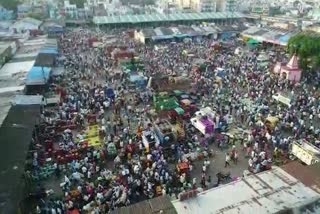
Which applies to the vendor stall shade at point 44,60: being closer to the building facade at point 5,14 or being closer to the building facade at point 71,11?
the building facade at point 5,14

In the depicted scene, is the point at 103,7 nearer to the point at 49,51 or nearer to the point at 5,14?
the point at 5,14

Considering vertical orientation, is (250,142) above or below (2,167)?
below

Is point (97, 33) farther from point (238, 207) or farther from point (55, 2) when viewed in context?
point (238, 207)

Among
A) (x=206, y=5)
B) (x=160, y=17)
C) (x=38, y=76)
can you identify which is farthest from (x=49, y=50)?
(x=206, y=5)

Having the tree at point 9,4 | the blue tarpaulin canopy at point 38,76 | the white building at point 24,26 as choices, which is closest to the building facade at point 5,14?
the tree at point 9,4

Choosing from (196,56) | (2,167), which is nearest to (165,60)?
(196,56)

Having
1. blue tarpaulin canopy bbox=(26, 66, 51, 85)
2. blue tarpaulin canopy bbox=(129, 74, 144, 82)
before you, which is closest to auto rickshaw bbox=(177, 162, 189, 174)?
blue tarpaulin canopy bbox=(129, 74, 144, 82)
